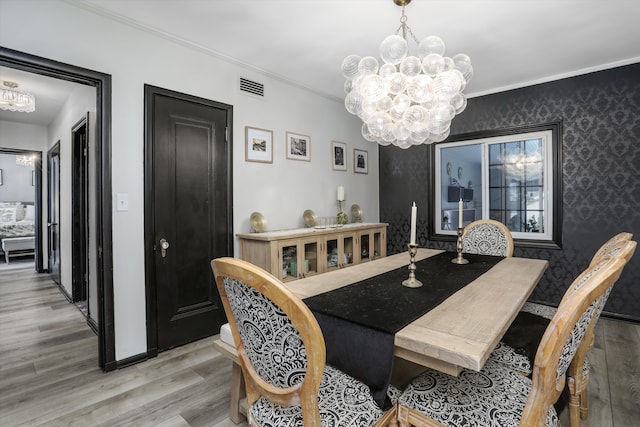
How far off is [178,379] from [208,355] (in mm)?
363

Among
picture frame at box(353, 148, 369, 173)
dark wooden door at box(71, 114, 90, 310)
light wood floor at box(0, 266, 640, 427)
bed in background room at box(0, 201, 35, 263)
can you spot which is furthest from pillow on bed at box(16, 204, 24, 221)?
picture frame at box(353, 148, 369, 173)

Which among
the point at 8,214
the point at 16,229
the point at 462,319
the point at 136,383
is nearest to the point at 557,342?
the point at 462,319

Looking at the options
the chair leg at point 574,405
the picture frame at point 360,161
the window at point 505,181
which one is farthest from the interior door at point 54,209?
the chair leg at point 574,405

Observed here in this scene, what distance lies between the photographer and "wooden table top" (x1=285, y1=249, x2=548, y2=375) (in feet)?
3.31

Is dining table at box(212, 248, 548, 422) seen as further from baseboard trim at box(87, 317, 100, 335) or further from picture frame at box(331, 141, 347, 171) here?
picture frame at box(331, 141, 347, 171)

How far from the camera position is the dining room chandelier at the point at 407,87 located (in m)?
2.00

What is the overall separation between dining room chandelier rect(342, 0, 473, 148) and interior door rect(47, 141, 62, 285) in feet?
15.2

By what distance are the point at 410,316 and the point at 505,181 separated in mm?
3443

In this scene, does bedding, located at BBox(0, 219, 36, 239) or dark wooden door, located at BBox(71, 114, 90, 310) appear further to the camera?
bedding, located at BBox(0, 219, 36, 239)

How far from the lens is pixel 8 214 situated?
24.3ft

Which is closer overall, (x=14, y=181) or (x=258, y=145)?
(x=258, y=145)

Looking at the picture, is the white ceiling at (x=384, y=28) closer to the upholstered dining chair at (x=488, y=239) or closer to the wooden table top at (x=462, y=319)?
the upholstered dining chair at (x=488, y=239)

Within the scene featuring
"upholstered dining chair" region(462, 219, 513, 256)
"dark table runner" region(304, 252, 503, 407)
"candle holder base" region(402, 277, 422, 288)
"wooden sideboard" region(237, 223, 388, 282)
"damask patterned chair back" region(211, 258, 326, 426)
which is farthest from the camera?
"wooden sideboard" region(237, 223, 388, 282)

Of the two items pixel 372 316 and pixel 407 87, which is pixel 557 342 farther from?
pixel 407 87
